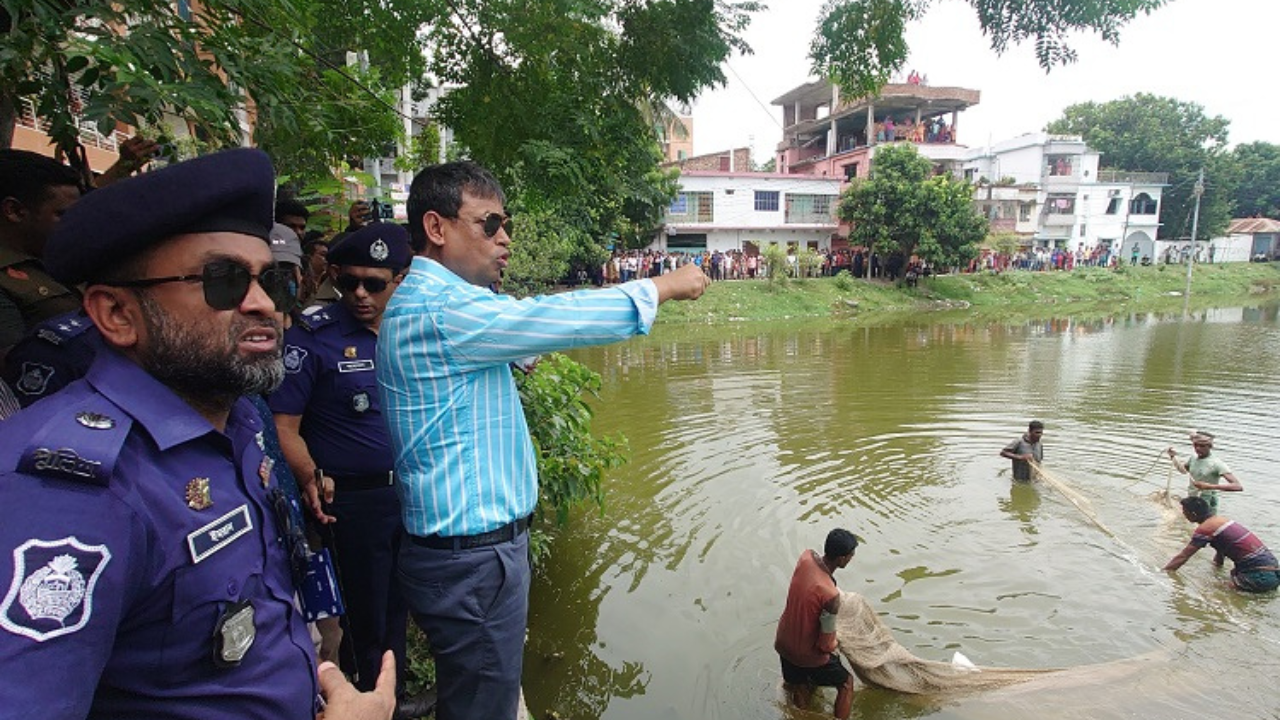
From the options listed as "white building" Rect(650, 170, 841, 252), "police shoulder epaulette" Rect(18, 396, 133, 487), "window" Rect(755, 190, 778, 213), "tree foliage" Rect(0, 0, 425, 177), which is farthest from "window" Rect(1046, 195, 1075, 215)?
"police shoulder epaulette" Rect(18, 396, 133, 487)

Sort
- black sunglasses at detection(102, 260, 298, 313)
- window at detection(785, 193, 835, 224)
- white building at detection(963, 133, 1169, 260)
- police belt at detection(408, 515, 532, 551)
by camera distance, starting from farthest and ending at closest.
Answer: white building at detection(963, 133, 1169, 260) → window at detection(785, 193, 835, 224) → police belt at detection(408, 515, 532, 551) → black sunglasses at detection(102, 260, 298, 313)

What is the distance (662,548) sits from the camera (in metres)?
7.56

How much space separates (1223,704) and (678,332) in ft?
66.7

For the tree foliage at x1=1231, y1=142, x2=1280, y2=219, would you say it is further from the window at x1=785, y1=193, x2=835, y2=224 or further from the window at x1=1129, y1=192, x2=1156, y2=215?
the window at x1=785, y1=193, x2=835, y2=224

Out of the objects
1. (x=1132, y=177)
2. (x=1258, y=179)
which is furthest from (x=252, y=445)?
(x=1258, y=179)

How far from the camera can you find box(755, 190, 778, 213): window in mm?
36812

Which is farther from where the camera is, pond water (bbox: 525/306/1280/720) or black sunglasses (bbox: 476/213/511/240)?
pond water (bbox: 525/306/1280/720)

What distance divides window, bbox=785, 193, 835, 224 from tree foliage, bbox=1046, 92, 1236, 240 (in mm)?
29210

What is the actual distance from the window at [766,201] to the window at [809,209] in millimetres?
899

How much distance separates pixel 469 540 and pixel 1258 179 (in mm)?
73564

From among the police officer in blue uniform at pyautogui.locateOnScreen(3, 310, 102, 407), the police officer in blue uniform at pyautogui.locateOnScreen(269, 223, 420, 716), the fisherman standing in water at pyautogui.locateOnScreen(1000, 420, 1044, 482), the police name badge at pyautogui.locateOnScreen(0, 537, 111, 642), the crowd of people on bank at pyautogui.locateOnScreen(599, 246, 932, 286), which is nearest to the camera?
the police name badge at pyautogui.locateOnScreen(0, 537, 111, 642)

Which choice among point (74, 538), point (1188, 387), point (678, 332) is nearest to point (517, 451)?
point (74, 538)

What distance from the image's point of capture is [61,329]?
6.36ft

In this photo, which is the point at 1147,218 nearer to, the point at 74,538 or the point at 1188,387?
the point at 1188,387
